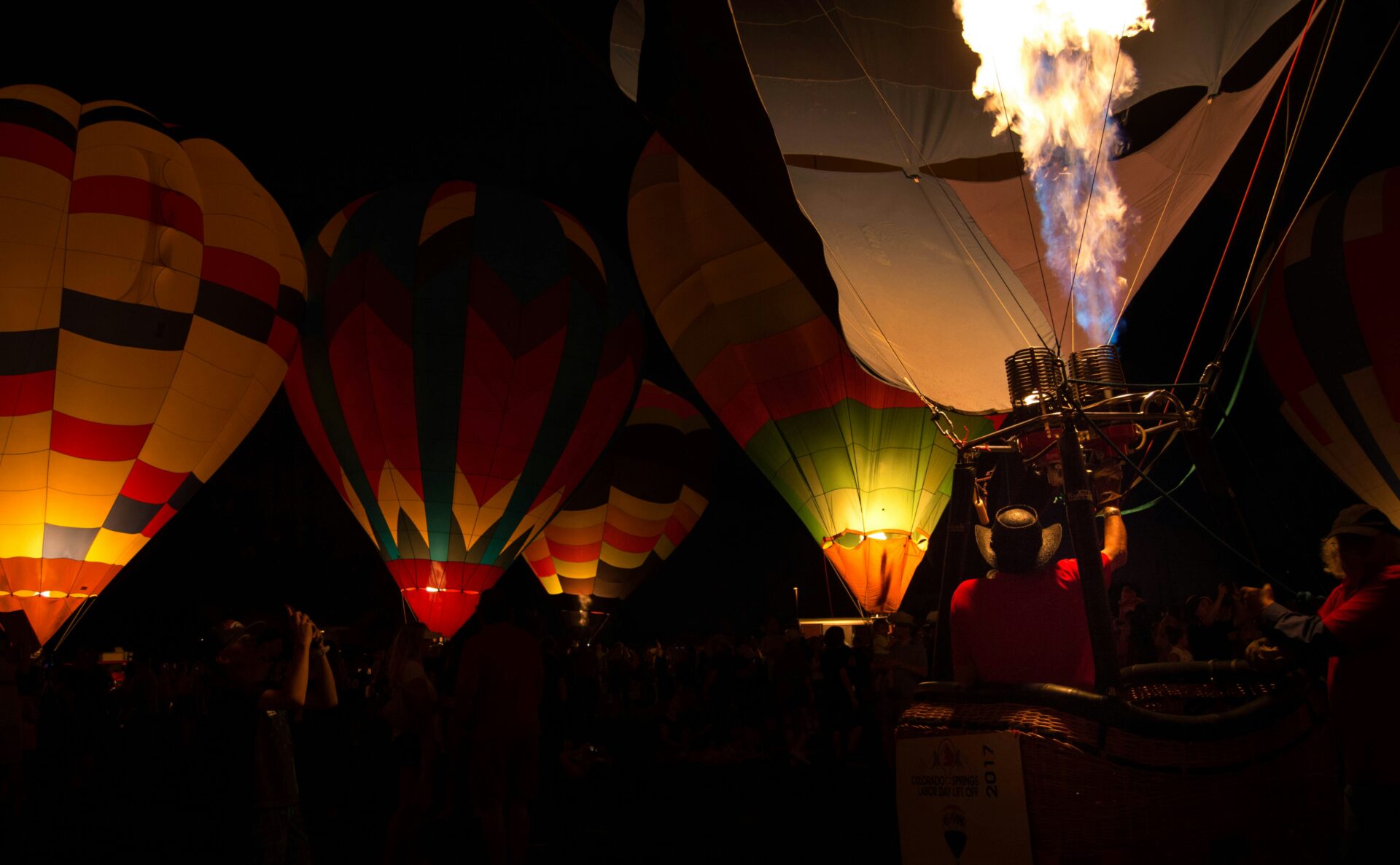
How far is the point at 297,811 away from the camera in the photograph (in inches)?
123

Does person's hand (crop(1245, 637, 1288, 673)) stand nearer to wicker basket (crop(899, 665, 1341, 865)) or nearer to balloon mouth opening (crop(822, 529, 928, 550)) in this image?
wicker basket (crop(899, 665, 1341, 865))

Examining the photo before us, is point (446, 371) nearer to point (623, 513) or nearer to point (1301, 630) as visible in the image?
point (623, 513)

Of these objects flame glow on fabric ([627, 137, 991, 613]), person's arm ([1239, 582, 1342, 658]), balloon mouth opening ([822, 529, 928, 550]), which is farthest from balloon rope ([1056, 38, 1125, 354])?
balloon mouth opening ([822, 529, 928, 550])

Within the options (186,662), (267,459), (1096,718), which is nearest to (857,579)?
(1096,718)

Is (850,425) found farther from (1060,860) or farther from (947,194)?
(1060,860)

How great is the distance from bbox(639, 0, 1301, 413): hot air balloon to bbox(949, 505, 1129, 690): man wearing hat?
1280mm

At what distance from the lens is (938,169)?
416 cm

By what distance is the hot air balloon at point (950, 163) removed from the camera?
3.79m

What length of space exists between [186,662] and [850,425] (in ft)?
46.5

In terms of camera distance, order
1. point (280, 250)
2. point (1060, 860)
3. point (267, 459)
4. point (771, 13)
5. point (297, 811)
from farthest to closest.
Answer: point (267, 459), point (280, 250), point (771, 13), point (297, 811), point (1060, 860)

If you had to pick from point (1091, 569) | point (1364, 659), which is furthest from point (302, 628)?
point (1364, 659)

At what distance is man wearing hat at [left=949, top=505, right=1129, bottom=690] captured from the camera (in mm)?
2383

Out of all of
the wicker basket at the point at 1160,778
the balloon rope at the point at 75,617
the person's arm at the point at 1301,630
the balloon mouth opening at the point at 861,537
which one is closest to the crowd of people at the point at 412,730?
the balloon rope at the point at 75,617

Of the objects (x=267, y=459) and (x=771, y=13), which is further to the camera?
(x=267, y=459)
